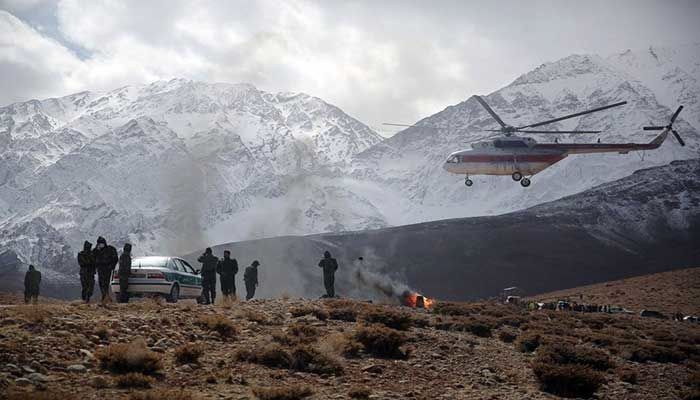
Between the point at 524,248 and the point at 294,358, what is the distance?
125479 mm

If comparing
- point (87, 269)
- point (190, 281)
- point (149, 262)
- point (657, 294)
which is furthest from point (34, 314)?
point (657, 294)

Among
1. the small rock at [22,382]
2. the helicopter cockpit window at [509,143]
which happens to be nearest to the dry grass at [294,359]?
the small rock at [22,382]

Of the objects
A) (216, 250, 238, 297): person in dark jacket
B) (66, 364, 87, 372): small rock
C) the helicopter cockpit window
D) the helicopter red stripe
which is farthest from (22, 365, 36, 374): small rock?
the helicopter cockpit window

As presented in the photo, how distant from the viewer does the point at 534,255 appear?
131 meters

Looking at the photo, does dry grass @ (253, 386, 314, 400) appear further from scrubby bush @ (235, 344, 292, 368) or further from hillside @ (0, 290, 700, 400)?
scrubby bush @ (235, 344, 292, 368)

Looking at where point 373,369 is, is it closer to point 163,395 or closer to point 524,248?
point 163,395

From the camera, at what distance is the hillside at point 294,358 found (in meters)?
11.3

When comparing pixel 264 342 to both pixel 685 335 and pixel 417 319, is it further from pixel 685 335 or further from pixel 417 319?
pixel 685 335

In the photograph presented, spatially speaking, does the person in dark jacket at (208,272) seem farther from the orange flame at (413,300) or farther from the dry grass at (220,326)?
the orange flame at (413,300)

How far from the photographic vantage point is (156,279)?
870 inches

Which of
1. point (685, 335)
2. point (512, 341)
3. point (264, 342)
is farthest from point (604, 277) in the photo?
point (264, 342)

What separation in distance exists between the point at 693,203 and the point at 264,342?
15892cm

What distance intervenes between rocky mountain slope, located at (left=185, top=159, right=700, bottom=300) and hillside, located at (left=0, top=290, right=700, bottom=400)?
75.1m

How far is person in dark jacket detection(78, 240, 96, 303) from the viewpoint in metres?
21.2
